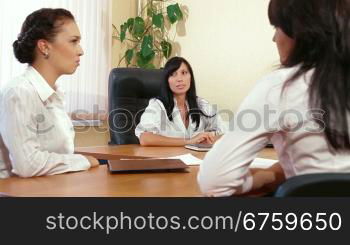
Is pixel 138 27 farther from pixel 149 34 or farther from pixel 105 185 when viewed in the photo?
pixel 105 185

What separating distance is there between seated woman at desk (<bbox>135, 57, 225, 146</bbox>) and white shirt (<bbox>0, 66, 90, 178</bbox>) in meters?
1.11

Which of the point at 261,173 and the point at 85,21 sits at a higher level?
the point at 85,21

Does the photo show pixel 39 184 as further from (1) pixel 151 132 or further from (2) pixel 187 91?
(2) pixel 187 91

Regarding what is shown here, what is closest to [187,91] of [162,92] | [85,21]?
[162,92]

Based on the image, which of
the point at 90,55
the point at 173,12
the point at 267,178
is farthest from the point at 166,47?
the point at 267,178

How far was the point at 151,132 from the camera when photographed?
8.25 ft

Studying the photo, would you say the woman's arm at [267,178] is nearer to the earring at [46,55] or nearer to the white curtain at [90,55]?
the earring at [46,55]

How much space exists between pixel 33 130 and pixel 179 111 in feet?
5.30

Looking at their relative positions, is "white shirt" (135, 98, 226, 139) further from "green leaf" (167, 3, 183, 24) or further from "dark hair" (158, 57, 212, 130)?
"green leaf" (167, 3, 183, 24)

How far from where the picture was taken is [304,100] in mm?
885

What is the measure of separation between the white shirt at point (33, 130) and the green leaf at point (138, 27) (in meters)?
2.19

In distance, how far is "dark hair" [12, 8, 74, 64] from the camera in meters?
1.50

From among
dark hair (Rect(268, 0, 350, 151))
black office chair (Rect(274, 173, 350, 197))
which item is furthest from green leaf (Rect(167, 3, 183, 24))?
black office chair (Rect(274, 173, 350, 197))

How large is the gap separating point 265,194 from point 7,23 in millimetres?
2416
